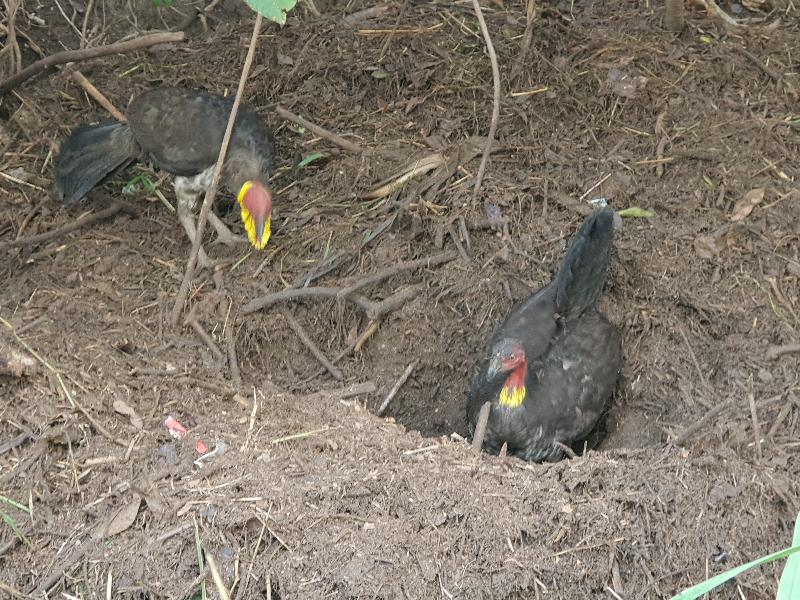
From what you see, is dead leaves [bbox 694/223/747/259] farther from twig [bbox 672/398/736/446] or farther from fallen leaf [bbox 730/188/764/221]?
twig [bbox 672/398/736/446]

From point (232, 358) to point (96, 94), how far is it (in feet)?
7.77

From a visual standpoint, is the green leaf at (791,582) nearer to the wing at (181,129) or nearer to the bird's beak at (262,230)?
the bird's beak at (262,230)

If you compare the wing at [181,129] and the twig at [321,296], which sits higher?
the wing at [181,129]

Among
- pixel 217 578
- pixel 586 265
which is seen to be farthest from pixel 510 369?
pixel 217 578

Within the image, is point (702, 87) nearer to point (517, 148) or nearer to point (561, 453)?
point (517, 148)

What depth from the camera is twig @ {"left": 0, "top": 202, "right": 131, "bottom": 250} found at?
4863mm

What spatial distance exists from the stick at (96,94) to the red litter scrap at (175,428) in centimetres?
268

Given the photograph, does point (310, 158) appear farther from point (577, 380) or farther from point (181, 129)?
point (577, 380)

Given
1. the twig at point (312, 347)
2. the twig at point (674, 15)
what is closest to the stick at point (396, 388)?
the twig at point (312, 347)

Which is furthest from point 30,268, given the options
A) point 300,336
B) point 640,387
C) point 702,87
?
point 702,87

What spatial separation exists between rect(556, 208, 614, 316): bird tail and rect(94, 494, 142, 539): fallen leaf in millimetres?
2314

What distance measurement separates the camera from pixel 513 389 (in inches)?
175

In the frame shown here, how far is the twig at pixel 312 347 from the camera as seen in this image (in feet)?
15.6

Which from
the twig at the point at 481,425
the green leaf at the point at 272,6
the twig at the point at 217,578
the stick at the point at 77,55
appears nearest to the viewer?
the twig at the point at 217,578
